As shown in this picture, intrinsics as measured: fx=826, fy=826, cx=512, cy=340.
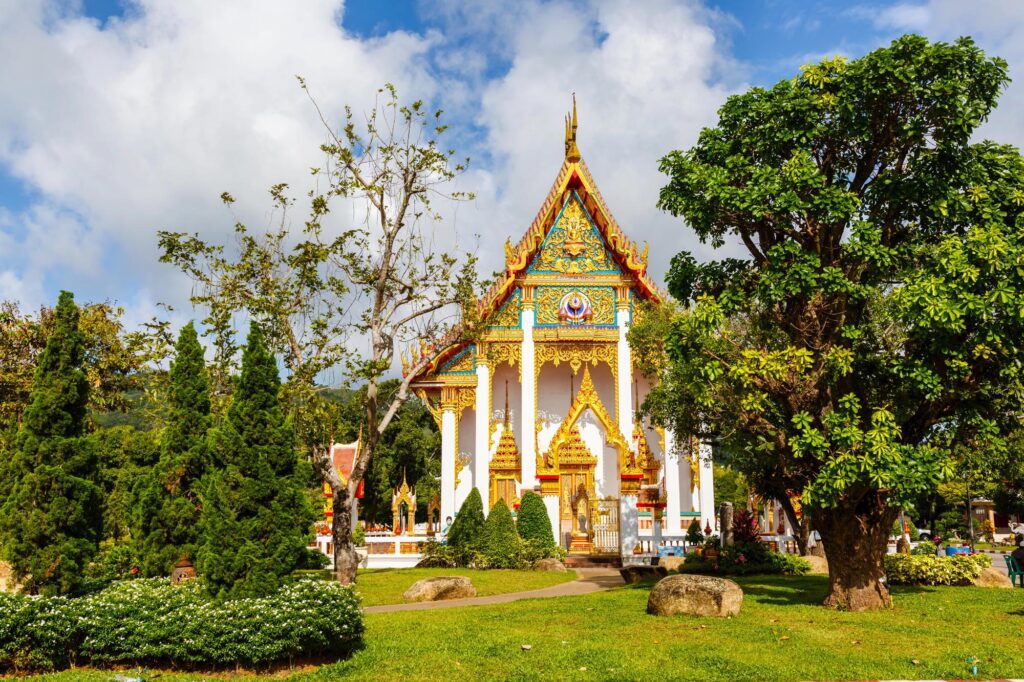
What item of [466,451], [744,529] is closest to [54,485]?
[744,529]

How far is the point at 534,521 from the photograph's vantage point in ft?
71.8

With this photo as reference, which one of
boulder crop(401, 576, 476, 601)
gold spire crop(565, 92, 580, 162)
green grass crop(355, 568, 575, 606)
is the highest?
gold spire crop(565, 92, 580, 162)

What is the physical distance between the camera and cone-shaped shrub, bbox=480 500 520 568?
20016mm

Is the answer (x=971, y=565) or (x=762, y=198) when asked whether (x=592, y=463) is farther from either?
(x=762, y=198)

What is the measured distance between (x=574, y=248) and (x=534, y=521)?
904 centimetres

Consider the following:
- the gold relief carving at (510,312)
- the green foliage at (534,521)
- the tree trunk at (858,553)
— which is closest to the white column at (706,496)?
the green foliage at (534,521)

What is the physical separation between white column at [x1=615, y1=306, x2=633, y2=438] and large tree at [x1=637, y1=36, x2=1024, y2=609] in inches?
499

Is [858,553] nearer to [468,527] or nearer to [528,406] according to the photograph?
[468,527]

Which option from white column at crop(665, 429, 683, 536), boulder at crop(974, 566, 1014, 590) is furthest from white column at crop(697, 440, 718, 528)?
boulder at crop(974, 566, 1014, 590)

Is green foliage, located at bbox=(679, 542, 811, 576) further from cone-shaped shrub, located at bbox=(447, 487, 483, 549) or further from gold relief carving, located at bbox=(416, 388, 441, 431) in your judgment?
gold relief carving, located at bbox=(416, 388, 441, 431)

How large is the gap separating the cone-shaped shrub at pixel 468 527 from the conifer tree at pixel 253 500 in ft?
40.5

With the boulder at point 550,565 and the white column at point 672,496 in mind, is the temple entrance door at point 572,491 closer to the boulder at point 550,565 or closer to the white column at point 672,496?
the white column at point 672,496

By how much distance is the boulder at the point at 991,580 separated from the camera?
1411 cm

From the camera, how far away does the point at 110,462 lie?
2833 cm
